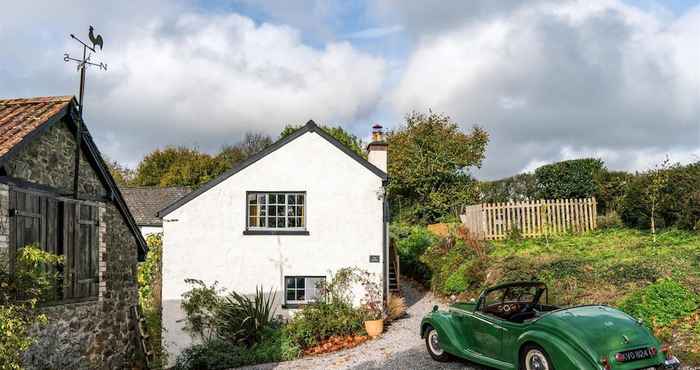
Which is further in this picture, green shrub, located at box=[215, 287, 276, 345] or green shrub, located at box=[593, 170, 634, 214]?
green shrub, located at box=[593, 170, 634, 214]

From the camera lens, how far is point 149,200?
29.4 metres

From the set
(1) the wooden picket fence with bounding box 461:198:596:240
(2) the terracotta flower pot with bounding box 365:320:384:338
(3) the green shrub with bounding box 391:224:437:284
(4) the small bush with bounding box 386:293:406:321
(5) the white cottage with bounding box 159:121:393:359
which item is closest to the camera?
(2) the terracotta flower pot with bounding box 365:320:384:338

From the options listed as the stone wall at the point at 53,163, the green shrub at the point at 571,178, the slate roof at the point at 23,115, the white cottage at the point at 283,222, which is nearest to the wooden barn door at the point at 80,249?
the stone wall at the point at 53,163

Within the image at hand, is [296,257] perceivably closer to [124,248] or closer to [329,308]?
[329,308]

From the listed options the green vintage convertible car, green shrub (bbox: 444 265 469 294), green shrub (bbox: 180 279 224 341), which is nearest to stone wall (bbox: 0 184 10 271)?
green shrub (bbox: 180 279 224 341)

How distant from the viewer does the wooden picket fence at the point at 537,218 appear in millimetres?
19828

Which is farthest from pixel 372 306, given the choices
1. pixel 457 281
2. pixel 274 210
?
pixel 274 210

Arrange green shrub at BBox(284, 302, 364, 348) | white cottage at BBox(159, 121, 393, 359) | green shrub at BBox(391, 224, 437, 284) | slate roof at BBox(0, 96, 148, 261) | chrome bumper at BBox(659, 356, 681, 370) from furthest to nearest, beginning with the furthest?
green shrub at BBox(391, 224, 437, 284) < white cottage at BBox(159, 121, 393, 359) < green shrub at BBox(284, 302, 364, 348) < slate roof at BBox(0, 96, 148, 261) < chrome bumper at BBox(659, 356, 681, 370)

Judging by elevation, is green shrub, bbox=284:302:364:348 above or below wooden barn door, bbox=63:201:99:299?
below

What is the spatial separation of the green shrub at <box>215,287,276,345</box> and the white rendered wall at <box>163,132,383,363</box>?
2.45 feet

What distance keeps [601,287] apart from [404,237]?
13.2 metres

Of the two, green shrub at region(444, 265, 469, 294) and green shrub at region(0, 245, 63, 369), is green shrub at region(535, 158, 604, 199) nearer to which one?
green shrub at region(444, 265, 469, 294)

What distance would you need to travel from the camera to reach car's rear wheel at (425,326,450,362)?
393 inches

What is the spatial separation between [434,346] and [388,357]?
143cm
